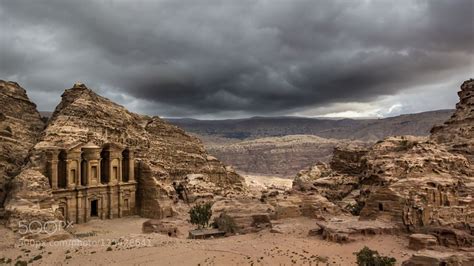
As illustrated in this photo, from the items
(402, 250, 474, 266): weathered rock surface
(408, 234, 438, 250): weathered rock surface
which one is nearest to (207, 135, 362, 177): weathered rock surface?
(408, 234, 438, 250): weathered rock surface

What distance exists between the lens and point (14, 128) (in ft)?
143

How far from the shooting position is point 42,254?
86.9 ft

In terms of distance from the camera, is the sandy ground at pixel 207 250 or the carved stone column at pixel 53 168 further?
the carved stone column at pixel 53 168

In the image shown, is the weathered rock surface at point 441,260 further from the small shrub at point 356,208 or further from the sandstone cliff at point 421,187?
the small shrub at point 356,208

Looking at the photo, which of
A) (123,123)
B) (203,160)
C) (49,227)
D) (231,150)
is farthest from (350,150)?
(231,150)

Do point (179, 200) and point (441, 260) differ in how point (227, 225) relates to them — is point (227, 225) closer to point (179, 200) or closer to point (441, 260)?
point (179, 200)

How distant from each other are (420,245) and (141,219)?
29251 mm

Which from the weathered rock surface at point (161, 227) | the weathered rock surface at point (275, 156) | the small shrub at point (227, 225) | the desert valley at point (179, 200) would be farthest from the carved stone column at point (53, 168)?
the weathered rock surface at point (275, 156)

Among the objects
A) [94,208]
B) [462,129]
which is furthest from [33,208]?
[462,129]

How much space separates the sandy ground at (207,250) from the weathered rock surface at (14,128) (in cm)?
984

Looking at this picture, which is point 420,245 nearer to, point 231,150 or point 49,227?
point 49,227

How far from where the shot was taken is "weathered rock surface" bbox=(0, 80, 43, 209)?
1538 inches

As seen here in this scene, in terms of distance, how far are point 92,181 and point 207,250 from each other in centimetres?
2066

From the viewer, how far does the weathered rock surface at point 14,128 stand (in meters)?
39.1
